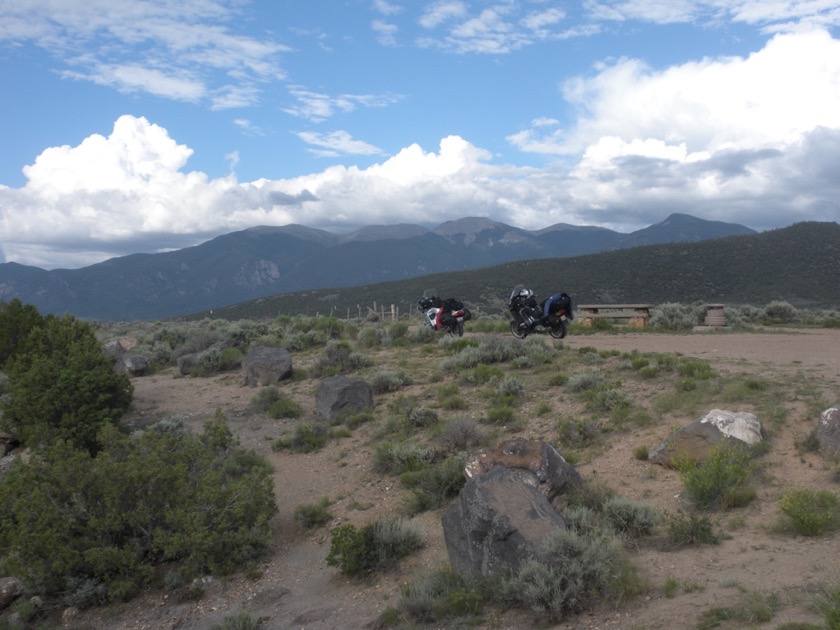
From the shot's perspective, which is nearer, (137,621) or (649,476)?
(137,621)

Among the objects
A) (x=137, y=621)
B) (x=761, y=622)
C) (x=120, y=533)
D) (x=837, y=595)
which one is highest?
(x=837, y=595)

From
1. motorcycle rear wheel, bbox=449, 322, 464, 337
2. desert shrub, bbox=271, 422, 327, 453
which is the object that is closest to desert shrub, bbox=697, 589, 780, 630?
desert shrub, bbox=271, 422, 327, 453

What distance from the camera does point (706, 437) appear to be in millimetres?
8180

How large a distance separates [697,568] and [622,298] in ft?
156

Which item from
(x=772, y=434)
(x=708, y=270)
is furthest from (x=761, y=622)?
(x=708, y=270)

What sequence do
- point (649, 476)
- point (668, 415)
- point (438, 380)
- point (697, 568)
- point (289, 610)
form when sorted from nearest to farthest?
point (697, 568)
point (289, 610)
point (649, 476)
point (668, 415)
point (438, 380)

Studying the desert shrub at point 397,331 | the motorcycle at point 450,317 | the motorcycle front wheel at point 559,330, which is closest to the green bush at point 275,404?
the motorcycle at point 450,317

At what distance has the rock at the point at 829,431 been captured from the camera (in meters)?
7.62

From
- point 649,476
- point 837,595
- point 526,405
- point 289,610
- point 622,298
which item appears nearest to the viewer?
point 837,595

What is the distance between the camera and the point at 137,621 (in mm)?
7199

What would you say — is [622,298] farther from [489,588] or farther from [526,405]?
[489,588]

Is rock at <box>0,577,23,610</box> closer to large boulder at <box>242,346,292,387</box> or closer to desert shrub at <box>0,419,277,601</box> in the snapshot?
desert shrub at <box>0,419,277,601</box>

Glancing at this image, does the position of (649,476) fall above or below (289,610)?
above

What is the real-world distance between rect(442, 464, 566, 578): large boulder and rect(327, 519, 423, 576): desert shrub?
89 cm
